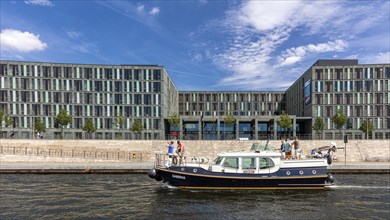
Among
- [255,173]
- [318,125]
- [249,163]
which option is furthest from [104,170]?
[318,125]

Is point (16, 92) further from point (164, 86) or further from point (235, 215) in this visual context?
point (235, 215)

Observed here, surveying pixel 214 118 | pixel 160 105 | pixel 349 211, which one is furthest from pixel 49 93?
pixel 349 211

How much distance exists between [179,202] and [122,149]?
116ft

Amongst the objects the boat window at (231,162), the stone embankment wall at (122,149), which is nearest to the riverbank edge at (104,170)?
the stone embankment wall at (122,149)

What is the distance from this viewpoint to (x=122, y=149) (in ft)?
162

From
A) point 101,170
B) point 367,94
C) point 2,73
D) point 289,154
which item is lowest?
point 101,170

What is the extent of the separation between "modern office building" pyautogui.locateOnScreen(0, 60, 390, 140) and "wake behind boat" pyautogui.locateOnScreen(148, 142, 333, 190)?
188ft

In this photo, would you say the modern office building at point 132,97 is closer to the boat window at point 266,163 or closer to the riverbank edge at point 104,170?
the riverbank edge at point 104,170

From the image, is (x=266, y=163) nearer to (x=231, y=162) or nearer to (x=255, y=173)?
(x=255, y=173)

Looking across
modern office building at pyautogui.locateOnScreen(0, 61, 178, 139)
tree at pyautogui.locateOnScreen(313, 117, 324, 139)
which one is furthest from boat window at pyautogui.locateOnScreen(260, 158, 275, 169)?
modern office building at pyautogui.locateOnScreen(0, 61, 178, 139)

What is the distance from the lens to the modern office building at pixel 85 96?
77.2 metres

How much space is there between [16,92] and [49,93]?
818 cm

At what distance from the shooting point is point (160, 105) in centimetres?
8238

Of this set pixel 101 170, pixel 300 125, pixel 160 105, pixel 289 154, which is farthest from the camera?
pixel 300 125
